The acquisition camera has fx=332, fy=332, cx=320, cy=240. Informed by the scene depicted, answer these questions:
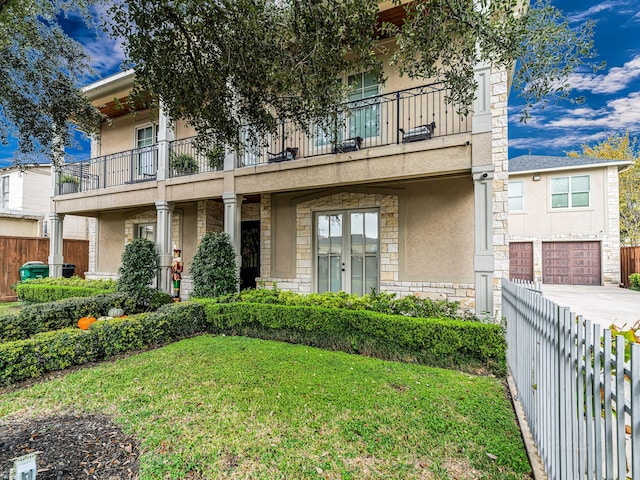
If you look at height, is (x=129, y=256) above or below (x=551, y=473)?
above

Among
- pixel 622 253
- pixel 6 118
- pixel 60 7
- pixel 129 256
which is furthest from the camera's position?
pixel 622 253

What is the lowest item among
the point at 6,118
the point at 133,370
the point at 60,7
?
the point at 133,370

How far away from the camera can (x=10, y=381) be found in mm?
4227

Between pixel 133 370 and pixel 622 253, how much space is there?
2003 cm

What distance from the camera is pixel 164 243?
369 inches

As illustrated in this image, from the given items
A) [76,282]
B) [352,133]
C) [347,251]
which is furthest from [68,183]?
[347,251]

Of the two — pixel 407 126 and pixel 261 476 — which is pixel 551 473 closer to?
pixel 261 476

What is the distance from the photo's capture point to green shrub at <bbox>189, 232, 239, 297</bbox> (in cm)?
779

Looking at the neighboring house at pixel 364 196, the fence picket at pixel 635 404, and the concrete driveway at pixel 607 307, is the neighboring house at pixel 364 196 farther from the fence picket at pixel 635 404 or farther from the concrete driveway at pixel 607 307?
the fence picket at pixel 635 404

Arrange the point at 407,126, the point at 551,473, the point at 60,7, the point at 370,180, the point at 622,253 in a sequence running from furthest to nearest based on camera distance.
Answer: the point at 622,253 → the point at 407,126 → the point at 370,180 → the point at 60,7 → the point at 551,473

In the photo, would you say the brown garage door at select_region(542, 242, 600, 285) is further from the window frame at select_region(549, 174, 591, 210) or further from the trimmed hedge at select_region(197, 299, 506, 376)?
the trimmed hedge at select_region(197, 299, 506, 376)

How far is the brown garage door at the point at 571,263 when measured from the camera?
15.6 metres

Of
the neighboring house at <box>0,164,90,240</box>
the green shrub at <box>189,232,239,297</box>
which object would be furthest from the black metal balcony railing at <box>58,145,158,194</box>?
the neighboring house at <box>0,164,90,240</box>

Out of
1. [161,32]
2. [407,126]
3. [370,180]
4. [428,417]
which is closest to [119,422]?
[428,417]
